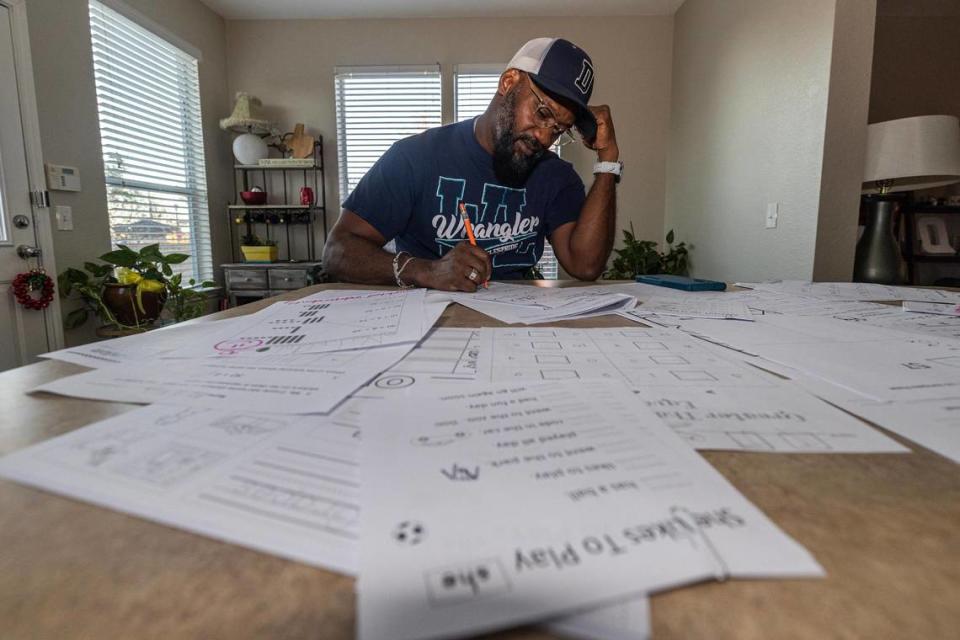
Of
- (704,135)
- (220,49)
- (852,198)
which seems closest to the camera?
(852,198)

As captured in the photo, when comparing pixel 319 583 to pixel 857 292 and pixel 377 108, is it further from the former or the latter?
pixel 377 108

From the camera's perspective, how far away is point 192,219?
3.08m

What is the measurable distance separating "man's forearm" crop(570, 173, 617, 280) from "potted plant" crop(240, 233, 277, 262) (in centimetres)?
243

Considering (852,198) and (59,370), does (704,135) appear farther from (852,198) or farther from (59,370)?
A: (59,370)

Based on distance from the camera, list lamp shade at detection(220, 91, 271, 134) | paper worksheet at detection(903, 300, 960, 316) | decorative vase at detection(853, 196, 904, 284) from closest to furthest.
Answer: paper worksheet at detection(903, 300, 960, 316) → decorative vase at detection(853, 196, 904, 284) → lamp shade at detection(220, 91, 271, 134)

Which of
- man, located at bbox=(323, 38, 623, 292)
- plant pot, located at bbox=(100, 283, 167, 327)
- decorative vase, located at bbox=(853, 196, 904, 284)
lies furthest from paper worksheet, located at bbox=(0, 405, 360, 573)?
plant pot, located at bbox=(100, 283, 167, 327)

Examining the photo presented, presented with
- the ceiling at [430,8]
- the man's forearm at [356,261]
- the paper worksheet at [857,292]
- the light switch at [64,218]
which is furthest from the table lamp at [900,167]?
the light switch at [64,218]

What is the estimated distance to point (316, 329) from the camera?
55 centimetres

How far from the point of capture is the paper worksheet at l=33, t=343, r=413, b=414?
309 millimetres

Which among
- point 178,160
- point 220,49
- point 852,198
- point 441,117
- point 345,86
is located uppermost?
point 220,49

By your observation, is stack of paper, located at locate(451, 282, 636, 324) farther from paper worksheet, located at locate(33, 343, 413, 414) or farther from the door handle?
the door handle

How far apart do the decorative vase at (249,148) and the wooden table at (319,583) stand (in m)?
3.46

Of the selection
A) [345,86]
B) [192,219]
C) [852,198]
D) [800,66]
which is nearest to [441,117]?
[345,86]

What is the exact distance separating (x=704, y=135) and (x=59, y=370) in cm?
319
